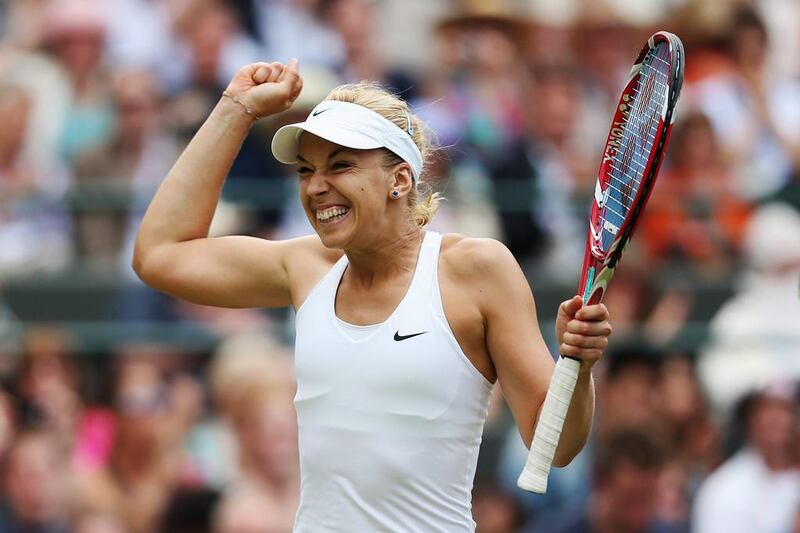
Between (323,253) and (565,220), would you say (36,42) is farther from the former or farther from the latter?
(323,253)

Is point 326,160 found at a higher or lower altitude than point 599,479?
higher

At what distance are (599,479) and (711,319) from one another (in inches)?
48.5

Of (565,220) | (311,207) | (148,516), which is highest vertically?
(311,207)

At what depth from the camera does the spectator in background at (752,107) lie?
8.66m

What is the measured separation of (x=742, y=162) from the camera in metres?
8.69

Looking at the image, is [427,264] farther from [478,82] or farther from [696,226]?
[478,82]

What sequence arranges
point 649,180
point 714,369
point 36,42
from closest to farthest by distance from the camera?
point 649,180
point 714,369
point 36,42

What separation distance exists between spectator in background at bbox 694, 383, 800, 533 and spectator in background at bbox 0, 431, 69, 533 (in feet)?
9.30

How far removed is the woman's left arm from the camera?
3.61m

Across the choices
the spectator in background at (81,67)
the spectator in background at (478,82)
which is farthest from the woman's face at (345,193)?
the spectator in background at (81,67)

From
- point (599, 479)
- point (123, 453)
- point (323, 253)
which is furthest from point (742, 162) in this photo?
point (323, 253)

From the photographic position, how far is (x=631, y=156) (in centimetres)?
375

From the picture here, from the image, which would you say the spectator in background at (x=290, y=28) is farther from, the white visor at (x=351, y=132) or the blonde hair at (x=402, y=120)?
the white visor at (x=351, y=132)

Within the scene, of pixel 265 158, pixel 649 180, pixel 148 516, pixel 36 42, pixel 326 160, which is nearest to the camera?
pixel 649 180
